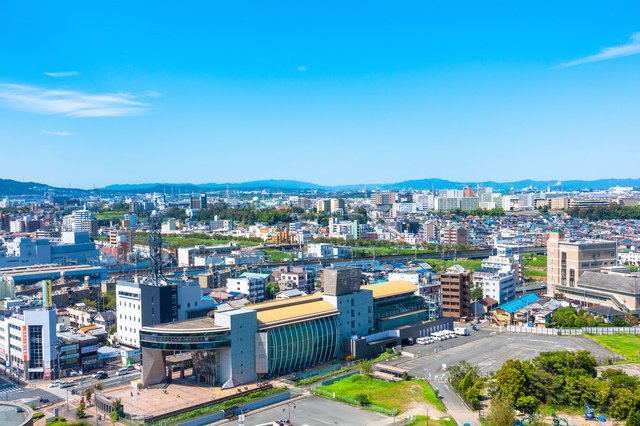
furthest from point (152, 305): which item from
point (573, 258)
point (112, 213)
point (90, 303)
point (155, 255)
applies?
point (112, 213)

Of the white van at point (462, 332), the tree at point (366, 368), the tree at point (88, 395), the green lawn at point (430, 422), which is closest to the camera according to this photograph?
the green lawn at point (430, 422)

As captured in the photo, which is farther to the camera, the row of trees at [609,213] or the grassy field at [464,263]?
the row of trees at [609,213]

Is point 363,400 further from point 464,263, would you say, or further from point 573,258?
point 464,263

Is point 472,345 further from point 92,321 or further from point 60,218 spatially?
point 60,218

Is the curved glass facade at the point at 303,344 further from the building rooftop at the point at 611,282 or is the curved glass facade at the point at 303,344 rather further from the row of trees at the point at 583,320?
the building rooftop at the point at 611,282

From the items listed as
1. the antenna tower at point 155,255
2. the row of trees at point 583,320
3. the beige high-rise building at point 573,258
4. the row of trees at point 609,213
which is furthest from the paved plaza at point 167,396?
the row of trees at point 609,213
